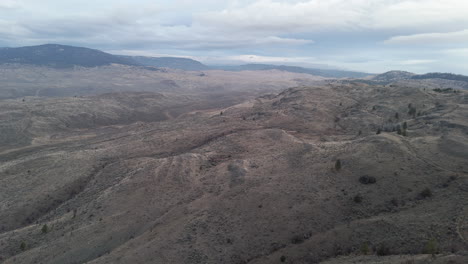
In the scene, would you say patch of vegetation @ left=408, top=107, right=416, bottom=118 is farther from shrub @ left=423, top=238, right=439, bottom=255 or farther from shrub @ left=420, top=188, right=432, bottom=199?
shrub @ left=423, top=238, right=439, bottom=255

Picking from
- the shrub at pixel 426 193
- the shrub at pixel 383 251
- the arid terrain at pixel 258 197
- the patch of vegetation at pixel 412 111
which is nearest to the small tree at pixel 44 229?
the arid terrain at pixel 258 197

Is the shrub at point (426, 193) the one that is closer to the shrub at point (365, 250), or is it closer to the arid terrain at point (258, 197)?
the arid terrain at point (258, 197)

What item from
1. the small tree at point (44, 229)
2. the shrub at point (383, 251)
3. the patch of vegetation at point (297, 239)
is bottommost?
the small tree at point (44, 229)

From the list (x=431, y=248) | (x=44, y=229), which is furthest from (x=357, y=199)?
(x=44, y=229)

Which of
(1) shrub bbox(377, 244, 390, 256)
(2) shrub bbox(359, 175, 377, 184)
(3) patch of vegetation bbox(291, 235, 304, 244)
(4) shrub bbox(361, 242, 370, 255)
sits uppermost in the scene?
(2) shrub bbox(359, 175, 377, 184)

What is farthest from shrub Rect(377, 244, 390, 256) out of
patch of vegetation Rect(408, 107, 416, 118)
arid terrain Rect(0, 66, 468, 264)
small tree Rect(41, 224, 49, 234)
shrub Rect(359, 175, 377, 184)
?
patch of vegetation Rect(408, 107, 416, 118)

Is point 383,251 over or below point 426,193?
below

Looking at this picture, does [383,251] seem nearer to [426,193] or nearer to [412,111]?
[426,193]

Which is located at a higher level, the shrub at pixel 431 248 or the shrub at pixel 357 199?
the shrub at pixel 431 248

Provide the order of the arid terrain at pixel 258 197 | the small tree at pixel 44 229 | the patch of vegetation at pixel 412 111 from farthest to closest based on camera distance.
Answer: the patch of vegetation at pixel 412 111 → the small tree at pixel 44 229 → the arid terrain at pixel 258 197
